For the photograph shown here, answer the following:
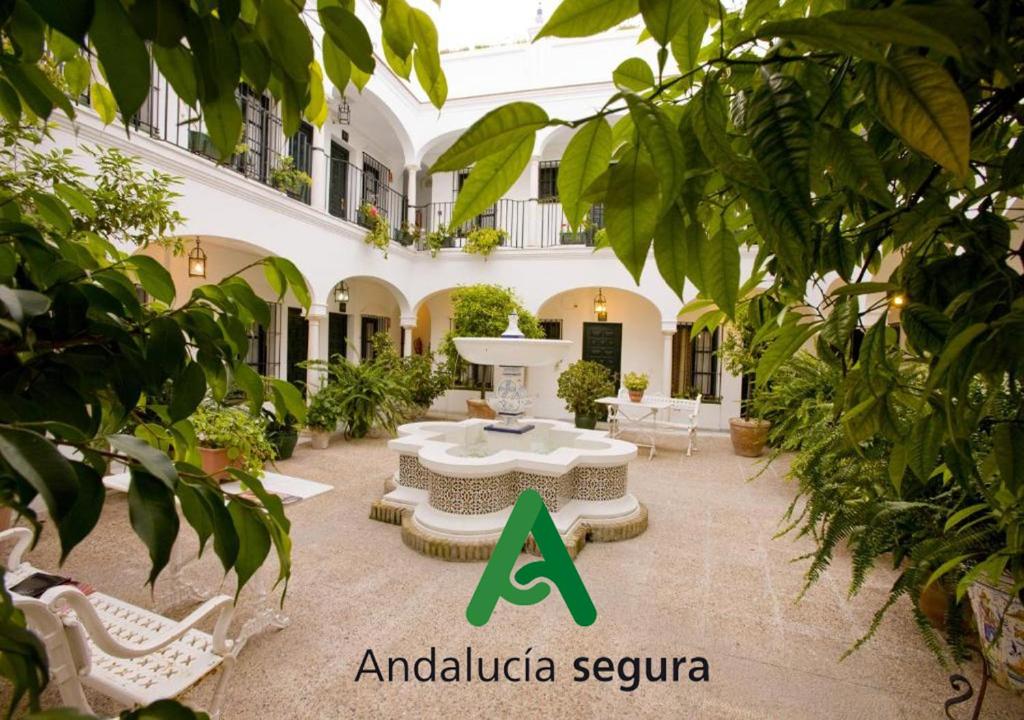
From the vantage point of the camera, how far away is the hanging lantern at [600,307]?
11.8 meters

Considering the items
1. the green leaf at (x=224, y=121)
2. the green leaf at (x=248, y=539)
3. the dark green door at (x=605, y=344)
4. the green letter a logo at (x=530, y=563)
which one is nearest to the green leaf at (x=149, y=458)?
the green leaf at (x=248, y=539)

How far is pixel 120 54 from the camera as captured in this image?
0.34 metres

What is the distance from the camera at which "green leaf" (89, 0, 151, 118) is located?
32 cm

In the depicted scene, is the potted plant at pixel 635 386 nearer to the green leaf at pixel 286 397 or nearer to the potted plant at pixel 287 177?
the potted plant at pixel 287 177

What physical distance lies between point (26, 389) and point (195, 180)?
272 inches

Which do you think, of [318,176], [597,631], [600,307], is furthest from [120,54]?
[600,307]

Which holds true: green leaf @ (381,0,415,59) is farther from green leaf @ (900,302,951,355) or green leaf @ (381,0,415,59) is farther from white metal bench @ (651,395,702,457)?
white metal bench @ (651,395,702,457)

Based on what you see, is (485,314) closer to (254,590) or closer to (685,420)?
(685,420)

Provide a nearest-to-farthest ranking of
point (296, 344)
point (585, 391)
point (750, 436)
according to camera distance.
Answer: point (750, 436) < point (585, 391) < point (296, 344)

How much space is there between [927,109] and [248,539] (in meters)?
0.61

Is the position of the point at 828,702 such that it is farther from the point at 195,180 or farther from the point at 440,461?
the point at 195,180

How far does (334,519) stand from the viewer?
15.1 ft

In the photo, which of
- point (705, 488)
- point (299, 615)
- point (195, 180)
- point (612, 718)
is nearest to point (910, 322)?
point (612, 718)

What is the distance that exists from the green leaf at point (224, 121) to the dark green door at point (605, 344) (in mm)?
11857
